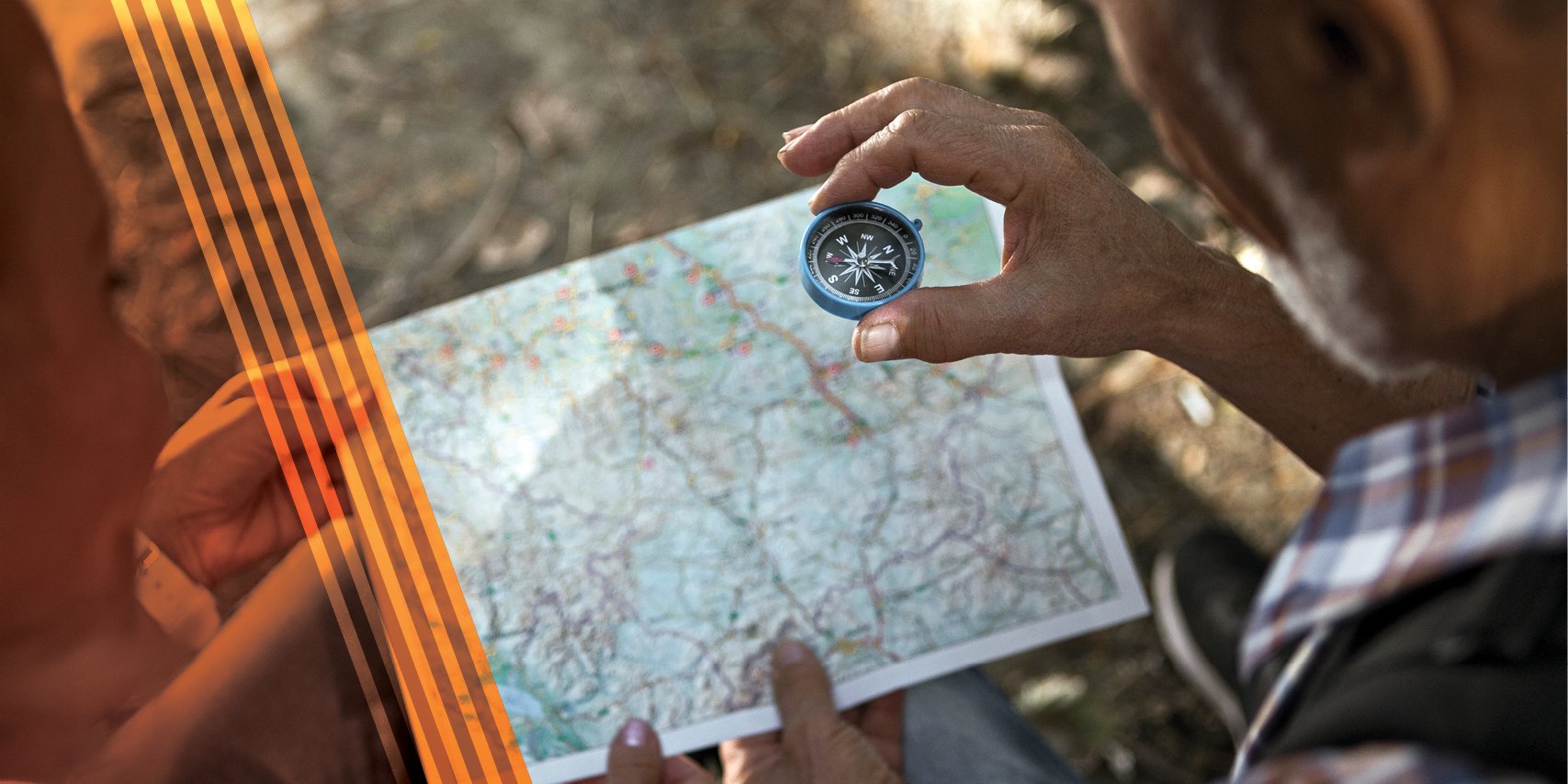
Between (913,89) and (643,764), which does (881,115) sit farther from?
(643,764)

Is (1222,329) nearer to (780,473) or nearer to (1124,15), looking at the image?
(1124,15)

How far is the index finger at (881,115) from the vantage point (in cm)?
151

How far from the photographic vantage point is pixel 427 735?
1.70 metres

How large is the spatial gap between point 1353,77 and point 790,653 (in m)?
1.38

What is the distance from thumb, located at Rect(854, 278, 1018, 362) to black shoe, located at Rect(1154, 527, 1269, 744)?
125 cm

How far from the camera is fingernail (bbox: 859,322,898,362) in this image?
4.43 feet

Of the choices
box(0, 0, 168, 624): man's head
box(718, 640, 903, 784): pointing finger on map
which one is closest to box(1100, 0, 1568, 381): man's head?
box(718, 640, 903, 784): pointing finger on map

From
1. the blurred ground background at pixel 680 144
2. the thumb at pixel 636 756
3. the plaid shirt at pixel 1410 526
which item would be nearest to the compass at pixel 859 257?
the plaid shirt at pixel 1410 526

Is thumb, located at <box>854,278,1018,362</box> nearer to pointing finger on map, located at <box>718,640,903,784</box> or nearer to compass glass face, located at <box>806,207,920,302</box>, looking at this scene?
compass glass face, located at <box>806,207,920,302</box>

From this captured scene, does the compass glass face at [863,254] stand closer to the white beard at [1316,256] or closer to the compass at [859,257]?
the compass at [859,257]

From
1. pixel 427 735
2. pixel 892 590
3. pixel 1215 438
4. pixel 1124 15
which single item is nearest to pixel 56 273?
pixel 427 735

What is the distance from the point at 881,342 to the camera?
1.35 meters

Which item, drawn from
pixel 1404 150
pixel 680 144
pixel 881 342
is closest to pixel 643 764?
pixel 881 342

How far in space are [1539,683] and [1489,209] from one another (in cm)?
48
